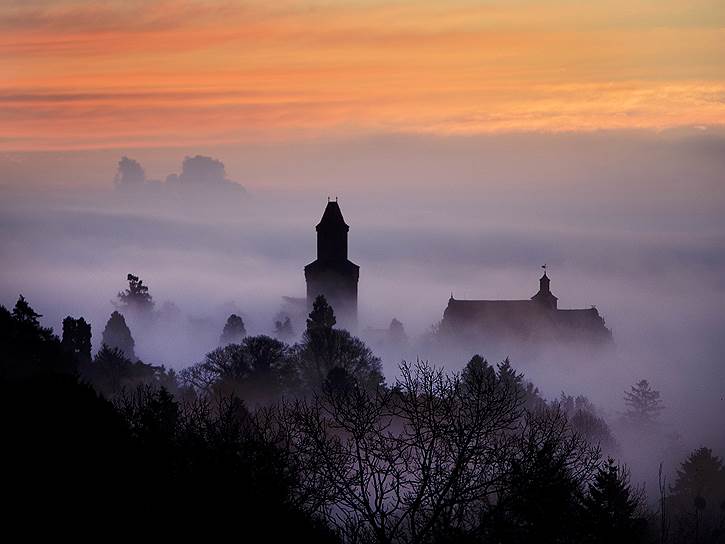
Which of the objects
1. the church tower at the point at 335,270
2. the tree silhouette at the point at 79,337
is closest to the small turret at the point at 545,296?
the church tower at the point at 335,270

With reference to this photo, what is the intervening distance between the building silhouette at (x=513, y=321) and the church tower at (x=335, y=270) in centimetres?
1901

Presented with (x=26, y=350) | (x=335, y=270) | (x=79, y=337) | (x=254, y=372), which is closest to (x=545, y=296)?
(x=335, y=270)

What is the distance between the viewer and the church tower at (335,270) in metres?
162

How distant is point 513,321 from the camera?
179500mm

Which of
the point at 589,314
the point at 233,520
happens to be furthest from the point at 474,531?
the point at 589,314

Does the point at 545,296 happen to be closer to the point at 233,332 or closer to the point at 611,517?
the point at 233,332

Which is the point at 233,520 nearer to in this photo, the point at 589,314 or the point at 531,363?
the point at 531,363

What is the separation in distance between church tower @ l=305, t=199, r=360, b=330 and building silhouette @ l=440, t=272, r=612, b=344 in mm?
19005

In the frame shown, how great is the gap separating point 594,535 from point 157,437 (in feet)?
40.3

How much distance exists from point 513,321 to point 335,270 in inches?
1112

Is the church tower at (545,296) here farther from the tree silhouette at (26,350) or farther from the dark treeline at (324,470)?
the dark treeline at (324,470)

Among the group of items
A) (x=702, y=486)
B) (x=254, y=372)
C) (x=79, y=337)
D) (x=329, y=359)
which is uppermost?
(x=79, y=337)

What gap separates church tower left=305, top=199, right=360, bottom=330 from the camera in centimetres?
16225

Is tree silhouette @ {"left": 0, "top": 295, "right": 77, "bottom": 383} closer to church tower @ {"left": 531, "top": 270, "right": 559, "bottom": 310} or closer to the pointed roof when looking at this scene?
the pointed roof
